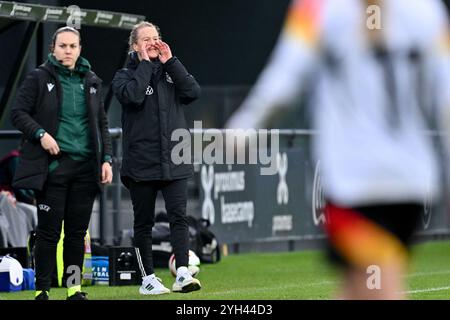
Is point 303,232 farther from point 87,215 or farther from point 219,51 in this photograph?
point 87,215

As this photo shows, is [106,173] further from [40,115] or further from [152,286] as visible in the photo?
[152,286]

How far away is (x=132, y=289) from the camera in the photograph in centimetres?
1008

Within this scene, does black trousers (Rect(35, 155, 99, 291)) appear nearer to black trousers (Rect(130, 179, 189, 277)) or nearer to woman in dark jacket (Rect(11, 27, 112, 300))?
woman in dark jacket (Rect(11, 27, 112, 300))

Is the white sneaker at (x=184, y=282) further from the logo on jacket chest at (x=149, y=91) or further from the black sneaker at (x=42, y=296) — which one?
the logo on jacket chest at (x=149, y=91)

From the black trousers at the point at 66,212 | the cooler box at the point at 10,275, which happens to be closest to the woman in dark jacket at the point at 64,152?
the black trousers at the point at 66,212

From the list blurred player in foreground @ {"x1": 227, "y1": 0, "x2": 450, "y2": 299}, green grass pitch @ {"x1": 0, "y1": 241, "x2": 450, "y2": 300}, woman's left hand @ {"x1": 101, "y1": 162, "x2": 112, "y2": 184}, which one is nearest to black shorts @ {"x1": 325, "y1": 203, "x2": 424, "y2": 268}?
blurred player in foreground @ {"x1": 227, "y1": 0, "x2": 450, "y2": 299}

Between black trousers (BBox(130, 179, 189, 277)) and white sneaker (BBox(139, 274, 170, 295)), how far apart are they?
0.15ft

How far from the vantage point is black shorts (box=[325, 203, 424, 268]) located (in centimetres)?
441

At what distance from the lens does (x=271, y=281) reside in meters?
11.3

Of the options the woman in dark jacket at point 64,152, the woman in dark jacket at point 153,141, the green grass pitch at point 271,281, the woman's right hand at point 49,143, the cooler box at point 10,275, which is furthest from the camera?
the cooler box at point 10,275

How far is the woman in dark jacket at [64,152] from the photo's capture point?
27.6ft

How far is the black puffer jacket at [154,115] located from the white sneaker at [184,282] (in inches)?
25.0

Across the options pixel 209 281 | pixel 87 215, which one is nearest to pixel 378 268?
pixel 87 215

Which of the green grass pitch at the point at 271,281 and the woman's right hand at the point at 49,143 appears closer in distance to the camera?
the woman's right hand at the point at 49,143
